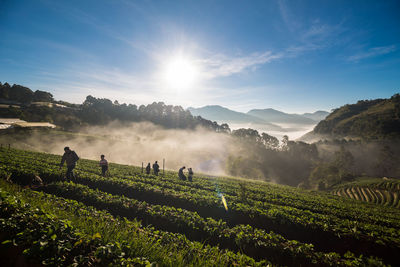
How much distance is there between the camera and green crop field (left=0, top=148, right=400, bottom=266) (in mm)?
4109

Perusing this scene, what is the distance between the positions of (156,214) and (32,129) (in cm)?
7879

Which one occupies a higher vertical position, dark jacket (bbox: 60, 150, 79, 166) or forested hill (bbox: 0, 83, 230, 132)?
forested hill (bbox: 0, 83, 230, 132)

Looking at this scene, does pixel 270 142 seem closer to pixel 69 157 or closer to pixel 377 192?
pixel 377 192

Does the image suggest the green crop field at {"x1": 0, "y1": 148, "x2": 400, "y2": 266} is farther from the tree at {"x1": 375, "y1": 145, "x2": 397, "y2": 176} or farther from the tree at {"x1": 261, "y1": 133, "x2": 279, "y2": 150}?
the tree at {"x1": 375, "y1": 145, "x2": 397, "y2": 176}

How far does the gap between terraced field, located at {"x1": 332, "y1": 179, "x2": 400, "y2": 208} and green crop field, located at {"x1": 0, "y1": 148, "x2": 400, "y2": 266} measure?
48788 millimetres

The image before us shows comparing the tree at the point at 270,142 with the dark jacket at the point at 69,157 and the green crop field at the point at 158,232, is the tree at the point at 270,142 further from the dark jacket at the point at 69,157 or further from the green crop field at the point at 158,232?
the dark jacket at the point at 69,157

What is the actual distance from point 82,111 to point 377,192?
→ 168 m

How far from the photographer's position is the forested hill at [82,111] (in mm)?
94438

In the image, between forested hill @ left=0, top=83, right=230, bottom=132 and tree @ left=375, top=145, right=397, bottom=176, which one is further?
tree @ left=375, top=145, right=397, bottom=176

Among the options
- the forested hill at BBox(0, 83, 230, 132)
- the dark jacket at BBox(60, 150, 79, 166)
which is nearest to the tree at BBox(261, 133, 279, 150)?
the forested hill at BBox(0, 83, 230, 132)

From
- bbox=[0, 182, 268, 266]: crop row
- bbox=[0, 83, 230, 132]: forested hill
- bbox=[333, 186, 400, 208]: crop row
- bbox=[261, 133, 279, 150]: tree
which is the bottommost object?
bbox=[333, 186, 400, 208]: crop row

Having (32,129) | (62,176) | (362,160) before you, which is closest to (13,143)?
(32,129)

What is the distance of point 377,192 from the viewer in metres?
57.8

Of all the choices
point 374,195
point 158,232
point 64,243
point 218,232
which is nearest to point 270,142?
point 374,195
